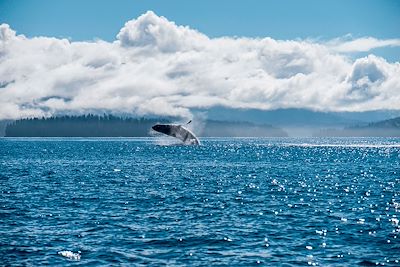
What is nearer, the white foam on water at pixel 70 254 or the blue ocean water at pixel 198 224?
the white foam on water at pixel 70 254

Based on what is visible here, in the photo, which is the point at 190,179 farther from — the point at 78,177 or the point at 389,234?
the point at 389,234

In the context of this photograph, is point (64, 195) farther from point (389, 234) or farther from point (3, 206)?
point (389, 234)

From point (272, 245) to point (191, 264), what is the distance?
665 centimetres

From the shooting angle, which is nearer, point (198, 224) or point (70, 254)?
point (70, 254)

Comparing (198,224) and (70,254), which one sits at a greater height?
(198,224)

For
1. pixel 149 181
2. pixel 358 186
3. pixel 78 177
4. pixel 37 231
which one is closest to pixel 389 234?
pixel 37 231

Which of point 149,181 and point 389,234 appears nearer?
point 389,234

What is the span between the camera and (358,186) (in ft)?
217

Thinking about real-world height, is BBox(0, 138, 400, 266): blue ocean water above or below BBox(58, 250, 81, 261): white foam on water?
above

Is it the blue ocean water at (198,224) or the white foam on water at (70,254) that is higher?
the blue ocean water at (198,224)

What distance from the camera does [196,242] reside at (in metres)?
31.5

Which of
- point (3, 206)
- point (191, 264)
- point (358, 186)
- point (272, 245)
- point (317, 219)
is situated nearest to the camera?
point (191, 264)

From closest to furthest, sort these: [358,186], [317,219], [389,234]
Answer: [389,234], [317,219], [358,186]

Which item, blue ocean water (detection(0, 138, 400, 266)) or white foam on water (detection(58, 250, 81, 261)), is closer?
white foam on water (detection(58, 250, 81, 261))
